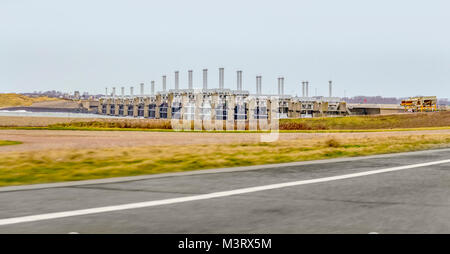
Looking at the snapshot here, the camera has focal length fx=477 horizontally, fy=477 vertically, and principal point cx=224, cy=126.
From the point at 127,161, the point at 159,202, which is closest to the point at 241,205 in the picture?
the point at 159,202

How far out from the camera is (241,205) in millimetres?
6617

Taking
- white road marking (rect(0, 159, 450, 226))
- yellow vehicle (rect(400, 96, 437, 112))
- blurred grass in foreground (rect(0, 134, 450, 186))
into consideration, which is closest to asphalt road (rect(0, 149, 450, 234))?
white road marking (rect(0, 159, 450, 226))

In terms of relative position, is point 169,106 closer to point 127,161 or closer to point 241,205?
point 127,161

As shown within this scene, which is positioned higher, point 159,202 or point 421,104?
point 421,104

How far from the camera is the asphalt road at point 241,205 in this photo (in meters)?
5.24

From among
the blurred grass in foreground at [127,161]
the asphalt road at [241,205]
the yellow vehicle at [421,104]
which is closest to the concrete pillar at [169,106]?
the yellow vehicle at [421,104]

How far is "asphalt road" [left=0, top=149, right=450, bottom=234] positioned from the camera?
5.24 meters

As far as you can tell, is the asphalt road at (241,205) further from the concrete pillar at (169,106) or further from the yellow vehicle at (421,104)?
the concrete pillar at (169,106)

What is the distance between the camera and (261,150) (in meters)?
17.4

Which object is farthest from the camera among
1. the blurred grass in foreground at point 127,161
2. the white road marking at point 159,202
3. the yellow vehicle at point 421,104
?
the yellow vehicle at point 421,104

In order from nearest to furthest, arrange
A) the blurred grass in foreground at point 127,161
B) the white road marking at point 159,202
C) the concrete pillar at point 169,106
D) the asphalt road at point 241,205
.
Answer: the asphalt road at point 241,205 < the white road marking at point 159,202 < the blurred grass in foreground at point 127,161 < the concrete pillar at point 169,106

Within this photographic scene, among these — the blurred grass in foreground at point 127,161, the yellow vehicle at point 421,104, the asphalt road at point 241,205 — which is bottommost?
the blurred grass in foreground at point 127,161

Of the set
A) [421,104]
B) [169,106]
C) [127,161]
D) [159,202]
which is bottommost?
[127,161]
